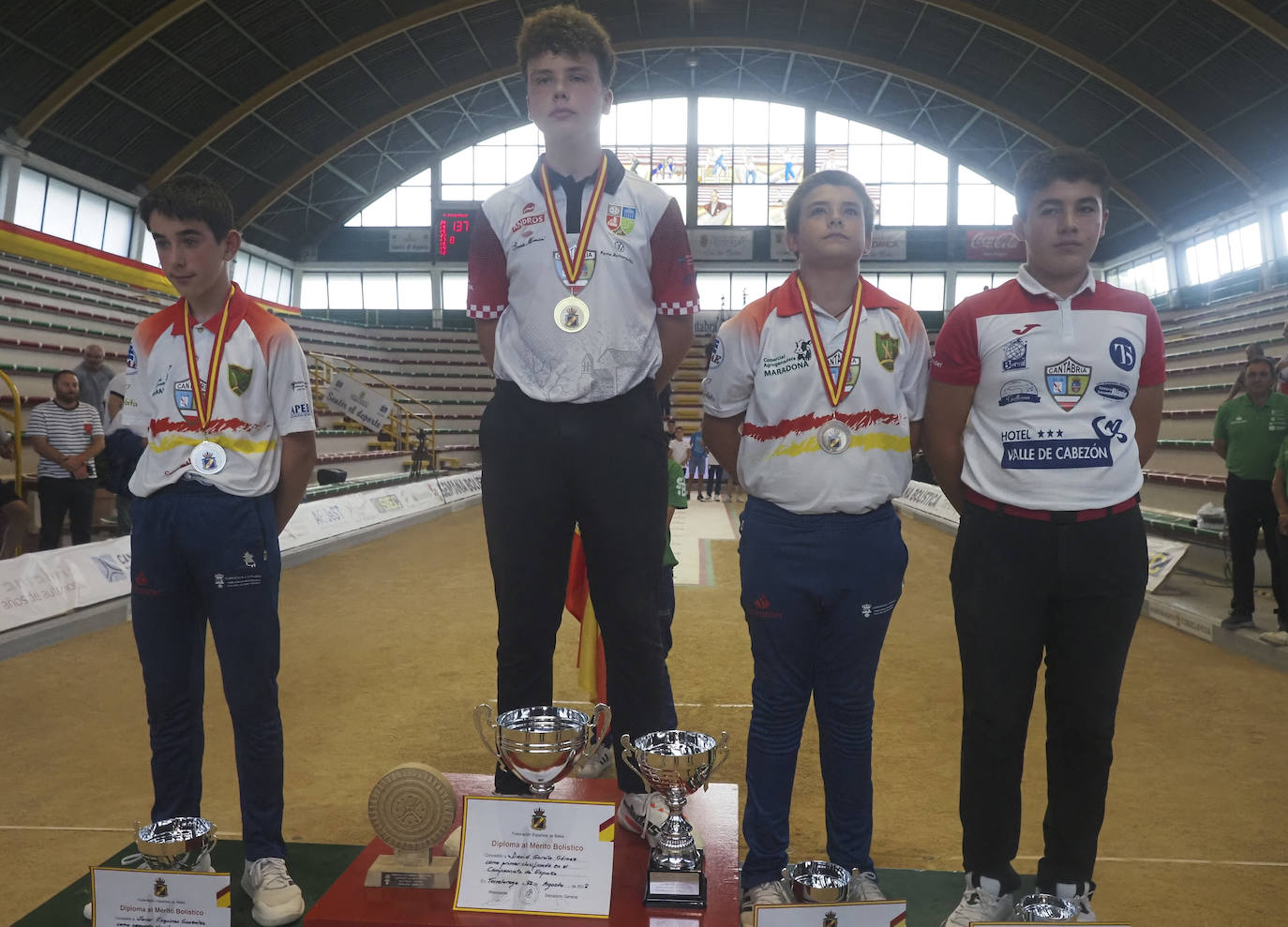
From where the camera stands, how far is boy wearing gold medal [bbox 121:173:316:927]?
76.0 inches

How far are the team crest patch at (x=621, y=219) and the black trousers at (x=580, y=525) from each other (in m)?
0.34

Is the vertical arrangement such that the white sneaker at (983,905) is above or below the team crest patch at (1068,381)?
below

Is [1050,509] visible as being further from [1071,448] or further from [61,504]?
[61,504]

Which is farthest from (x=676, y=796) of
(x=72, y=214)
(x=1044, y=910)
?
(x=72, y=214)

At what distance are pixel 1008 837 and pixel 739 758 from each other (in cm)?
144

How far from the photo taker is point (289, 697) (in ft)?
12.9

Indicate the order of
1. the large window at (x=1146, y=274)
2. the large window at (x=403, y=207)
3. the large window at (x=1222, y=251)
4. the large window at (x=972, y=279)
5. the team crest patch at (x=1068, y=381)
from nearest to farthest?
the team crest patch at (x=1068, y=381)
the large window at (x=1222, y=251)
the large window at (x=1146, y=274)
the large window at (x=972, y=279)
the large window at (x=403, y=207)

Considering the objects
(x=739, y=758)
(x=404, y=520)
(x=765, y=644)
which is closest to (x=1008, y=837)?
(x=765, y=644)

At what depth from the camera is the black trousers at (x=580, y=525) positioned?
1.86 meters

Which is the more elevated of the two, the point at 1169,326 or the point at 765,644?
the point at 1169,326

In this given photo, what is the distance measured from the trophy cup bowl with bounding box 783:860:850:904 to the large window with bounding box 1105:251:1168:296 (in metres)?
25.5

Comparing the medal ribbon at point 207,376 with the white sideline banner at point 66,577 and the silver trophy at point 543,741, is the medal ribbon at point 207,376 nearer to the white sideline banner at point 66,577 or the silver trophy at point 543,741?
the silver trophy at point 543,741

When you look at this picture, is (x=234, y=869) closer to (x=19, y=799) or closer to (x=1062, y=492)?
(x=19, y=799)

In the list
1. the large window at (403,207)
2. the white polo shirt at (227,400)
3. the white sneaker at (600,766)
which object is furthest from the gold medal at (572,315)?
the large window at (403,207)
